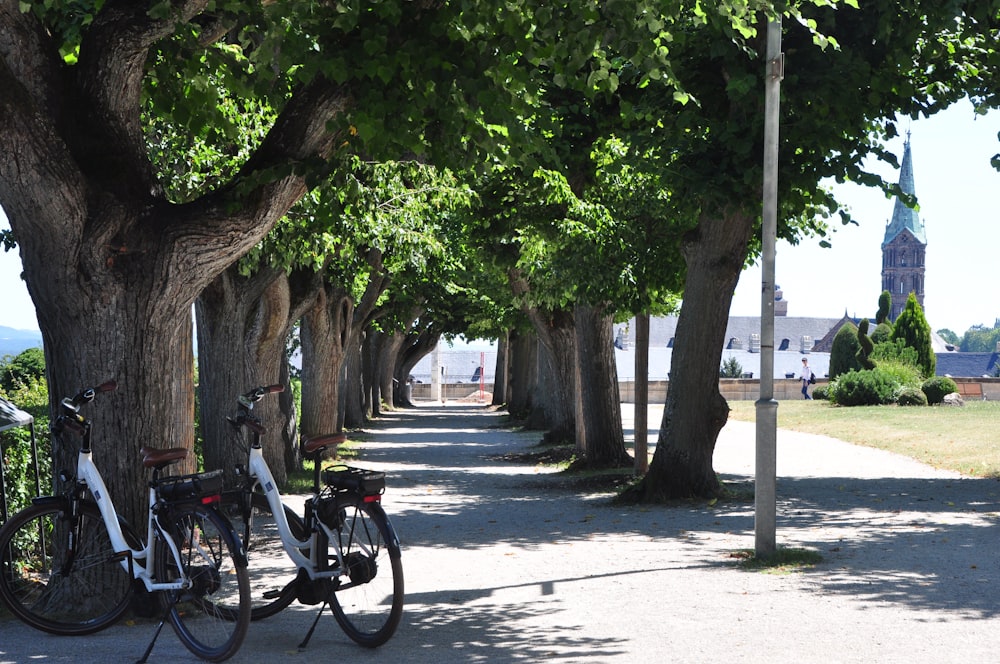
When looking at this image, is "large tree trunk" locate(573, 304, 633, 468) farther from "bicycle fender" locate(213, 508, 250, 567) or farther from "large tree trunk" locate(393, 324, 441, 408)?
"large tree trunk" locate(393, 324, 441, 408)

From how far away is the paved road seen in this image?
23.5 feet

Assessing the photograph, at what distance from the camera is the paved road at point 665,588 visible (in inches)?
282

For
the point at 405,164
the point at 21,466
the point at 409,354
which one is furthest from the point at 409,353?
the point at 21,466

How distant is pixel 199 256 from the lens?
8391 mm

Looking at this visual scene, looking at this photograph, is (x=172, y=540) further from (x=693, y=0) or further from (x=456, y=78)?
(x=693, y=0)

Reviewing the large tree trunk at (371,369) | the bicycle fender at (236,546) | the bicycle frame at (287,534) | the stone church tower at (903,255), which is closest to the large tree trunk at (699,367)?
the bicycle frame at (287,534)

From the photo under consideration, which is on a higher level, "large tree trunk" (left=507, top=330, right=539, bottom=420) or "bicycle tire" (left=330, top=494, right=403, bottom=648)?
"large tree trunk" (left=507, top=330, right=539, bottom=420)

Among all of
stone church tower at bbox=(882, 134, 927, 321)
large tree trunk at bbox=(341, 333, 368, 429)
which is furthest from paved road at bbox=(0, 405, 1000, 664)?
stone church tower at bbox=(882, 134, 927, 321)

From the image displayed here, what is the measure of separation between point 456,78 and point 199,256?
6.70ft

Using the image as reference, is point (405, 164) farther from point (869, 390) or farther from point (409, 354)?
point (409, 354)

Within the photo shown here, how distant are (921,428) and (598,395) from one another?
12603 mm

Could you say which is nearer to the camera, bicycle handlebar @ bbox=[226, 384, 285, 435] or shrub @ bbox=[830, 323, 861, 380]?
bicycle handlebar @ bbox=[226, 384, 285, 435]

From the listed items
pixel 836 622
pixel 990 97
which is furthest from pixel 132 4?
pixel 990 97

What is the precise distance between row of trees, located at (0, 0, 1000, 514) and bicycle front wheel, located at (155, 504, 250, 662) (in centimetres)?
118
